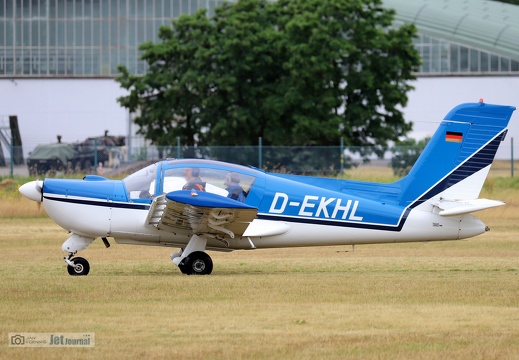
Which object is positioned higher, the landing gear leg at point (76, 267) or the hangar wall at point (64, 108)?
the landing gear leg at point (76, 267)

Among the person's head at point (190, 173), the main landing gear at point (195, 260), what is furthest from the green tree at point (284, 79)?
the person's head at point (190, 173)

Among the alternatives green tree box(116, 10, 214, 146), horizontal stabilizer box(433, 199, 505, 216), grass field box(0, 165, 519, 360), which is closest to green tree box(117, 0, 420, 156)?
green tree box(116, 10, 214, 146)

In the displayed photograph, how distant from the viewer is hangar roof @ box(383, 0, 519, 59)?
170 ft

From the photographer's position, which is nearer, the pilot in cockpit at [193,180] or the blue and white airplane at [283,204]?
the pilot in cockpit at [193,180]

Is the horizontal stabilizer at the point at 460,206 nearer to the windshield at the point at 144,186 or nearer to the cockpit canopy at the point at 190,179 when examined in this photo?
the cockpit canopy at the point at 190,179

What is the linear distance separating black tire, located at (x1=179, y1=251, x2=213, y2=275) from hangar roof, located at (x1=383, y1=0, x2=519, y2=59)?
39402 millimetres

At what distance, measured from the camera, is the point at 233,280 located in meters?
→ 13.9

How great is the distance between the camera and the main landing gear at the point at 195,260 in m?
14.6

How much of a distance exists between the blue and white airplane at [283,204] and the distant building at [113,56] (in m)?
37.9

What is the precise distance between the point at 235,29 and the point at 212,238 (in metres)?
30.6

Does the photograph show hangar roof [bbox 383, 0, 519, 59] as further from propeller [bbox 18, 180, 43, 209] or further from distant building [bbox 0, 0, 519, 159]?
propeller [bbox 18, 180, 43, 209]

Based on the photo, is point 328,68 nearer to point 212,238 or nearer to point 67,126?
point 67,126

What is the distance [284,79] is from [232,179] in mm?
29754

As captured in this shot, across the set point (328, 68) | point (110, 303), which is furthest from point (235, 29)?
point (110, 303)
